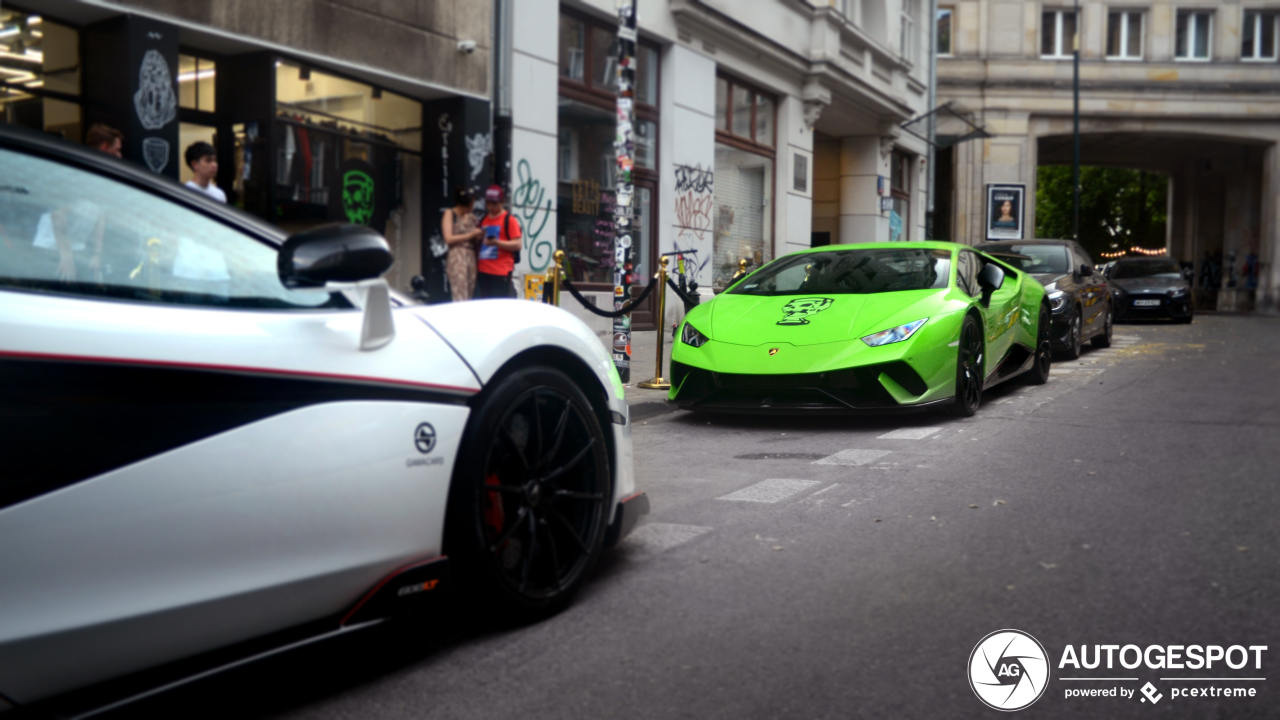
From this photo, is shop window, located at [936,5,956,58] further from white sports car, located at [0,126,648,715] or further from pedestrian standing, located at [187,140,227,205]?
white sports car, located at [0,126,648,715]

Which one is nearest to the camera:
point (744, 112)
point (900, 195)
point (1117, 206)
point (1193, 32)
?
point (744, 112)

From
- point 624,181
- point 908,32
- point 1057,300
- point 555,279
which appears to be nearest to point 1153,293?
→ point 908,32

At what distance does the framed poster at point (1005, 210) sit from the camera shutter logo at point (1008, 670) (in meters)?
33.0

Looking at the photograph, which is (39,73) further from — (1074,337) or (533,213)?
(1074,337)

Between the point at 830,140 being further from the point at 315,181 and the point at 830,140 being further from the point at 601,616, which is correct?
the point at 601,616

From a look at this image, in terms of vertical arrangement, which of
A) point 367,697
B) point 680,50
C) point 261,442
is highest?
point 680,50

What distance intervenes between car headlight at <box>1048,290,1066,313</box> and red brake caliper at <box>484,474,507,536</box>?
33.3 feet

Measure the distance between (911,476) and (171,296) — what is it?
3.93 metres

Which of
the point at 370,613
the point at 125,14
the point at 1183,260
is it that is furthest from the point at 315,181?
the point at 1183,260

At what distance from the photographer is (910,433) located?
272 inches

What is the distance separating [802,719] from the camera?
2.46 metres

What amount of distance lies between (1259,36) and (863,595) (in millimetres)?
42881

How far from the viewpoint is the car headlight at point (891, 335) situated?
6992 millimetres

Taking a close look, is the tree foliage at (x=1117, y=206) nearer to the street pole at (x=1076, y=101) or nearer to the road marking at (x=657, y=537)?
the street pole at (x=1076, y=101)
